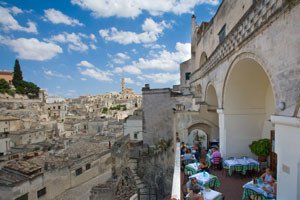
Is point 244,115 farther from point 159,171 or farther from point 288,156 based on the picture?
point 159,171

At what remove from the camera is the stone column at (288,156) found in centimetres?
483

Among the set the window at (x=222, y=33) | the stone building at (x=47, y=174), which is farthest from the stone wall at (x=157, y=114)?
the stone building at (x=47, y=174)

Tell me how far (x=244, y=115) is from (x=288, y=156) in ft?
16.6

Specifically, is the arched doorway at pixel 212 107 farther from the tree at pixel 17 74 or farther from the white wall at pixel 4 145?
the tree at pixel 17 74

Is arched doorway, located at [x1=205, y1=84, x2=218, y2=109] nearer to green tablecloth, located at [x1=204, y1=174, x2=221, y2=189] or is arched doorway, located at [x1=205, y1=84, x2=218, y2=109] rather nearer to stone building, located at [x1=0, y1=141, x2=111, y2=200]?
green tablecloth, located at [x1=204, y1=174, x2=221, y2=189]

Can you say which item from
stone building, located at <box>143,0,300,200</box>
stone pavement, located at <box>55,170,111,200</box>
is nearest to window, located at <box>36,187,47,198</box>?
stone pavement, located at <box>55,170,111,200</box>

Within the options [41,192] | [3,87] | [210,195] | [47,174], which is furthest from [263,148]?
[3,87]

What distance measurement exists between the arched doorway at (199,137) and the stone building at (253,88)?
41 centimetres

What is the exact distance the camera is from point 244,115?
1004 centimetres

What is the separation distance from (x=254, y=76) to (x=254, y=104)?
1496 mm

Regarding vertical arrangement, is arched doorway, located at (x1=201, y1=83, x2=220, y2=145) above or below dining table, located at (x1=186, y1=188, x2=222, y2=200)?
above

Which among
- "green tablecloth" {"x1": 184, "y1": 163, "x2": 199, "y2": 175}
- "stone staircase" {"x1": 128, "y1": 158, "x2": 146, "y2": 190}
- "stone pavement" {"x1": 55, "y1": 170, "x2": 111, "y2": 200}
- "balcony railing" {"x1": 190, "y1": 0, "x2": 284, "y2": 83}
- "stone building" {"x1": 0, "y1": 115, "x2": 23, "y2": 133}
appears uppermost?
"balcony railing" {"x1": 190, "y1": 0, "x2": 284, "y2": 83}

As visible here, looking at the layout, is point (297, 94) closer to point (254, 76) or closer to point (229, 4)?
point (254, 76)

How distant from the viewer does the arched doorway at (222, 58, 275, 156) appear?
9.77 meters
